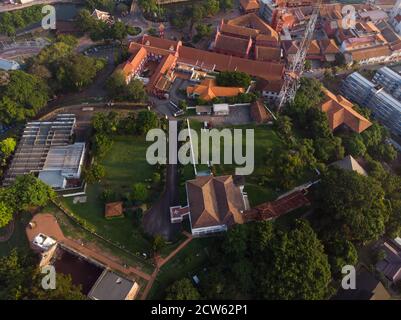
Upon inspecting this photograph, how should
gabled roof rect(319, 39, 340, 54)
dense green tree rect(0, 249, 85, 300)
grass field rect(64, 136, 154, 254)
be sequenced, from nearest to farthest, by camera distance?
dense green tree rect(0, 249, 85, 300), grass field rect(64, 136, 154, 254), gabled roof rect(319, 39, 340, 54)

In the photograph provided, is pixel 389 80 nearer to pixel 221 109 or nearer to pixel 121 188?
pixel 221 109

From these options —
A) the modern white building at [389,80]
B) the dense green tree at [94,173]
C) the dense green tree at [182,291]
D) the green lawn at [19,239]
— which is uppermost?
the modern white building at [389,80]

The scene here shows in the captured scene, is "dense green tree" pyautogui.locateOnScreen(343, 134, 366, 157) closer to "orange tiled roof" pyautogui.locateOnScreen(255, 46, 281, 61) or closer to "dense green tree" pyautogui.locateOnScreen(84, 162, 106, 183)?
"orange tiled roof" pyautogui.locateOnScreen(255, 46, 281, 61)

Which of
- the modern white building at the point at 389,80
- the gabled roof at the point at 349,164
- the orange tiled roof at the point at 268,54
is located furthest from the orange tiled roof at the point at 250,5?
the gabled roof at the point at 349,164

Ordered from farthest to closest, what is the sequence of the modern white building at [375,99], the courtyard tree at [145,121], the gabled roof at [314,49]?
1. the gabled roof at [314,49]
2. the modern white building at [375,99]
3. the courtyard tree at [145,121]

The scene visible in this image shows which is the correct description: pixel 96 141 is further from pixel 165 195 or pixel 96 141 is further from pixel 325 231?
pixel 325 231

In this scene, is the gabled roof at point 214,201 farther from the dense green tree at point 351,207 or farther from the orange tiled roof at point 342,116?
the orange tiled roof at point 342,116

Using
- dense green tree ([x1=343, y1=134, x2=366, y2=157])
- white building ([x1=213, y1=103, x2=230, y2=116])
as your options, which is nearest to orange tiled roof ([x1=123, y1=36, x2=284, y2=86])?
white building ([x1=213, y1=103, x2=230, y2=116])
